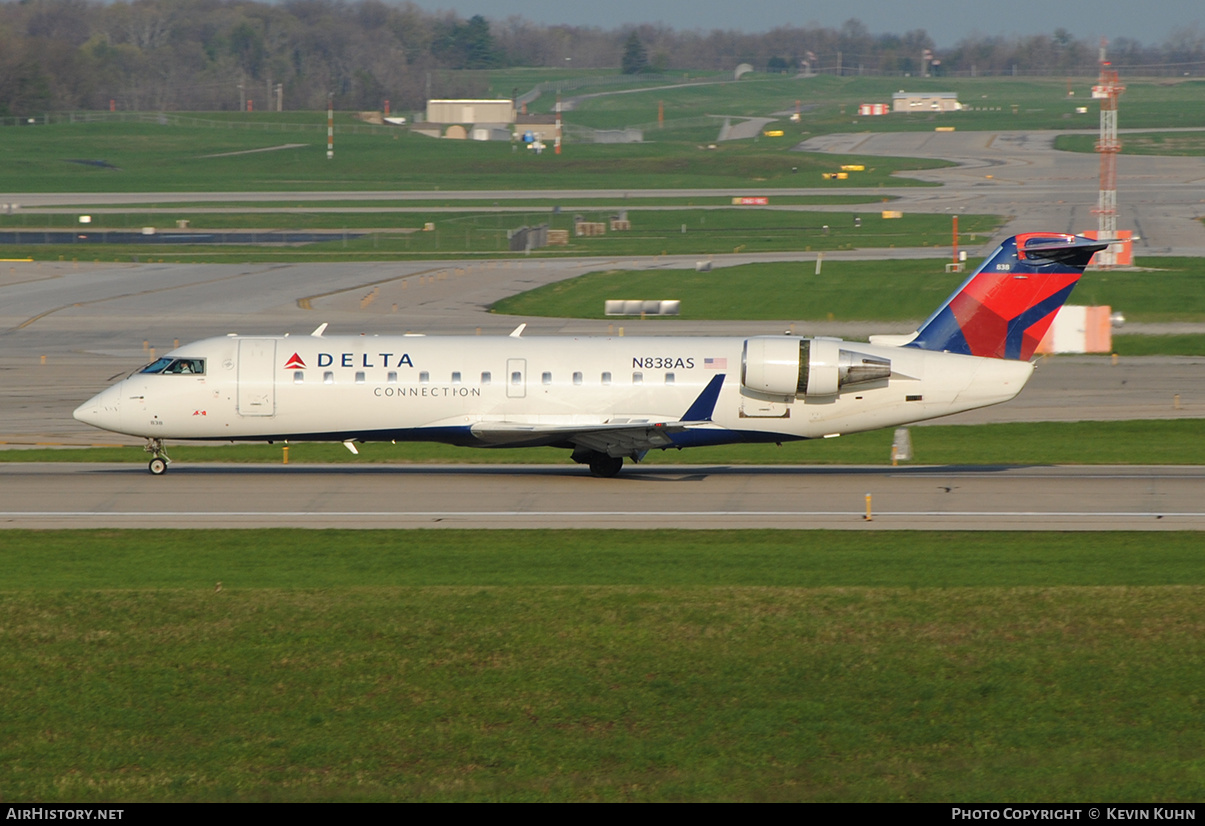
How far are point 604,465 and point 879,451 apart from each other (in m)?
9.25

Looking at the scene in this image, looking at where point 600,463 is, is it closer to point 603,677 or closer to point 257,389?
point 257,389

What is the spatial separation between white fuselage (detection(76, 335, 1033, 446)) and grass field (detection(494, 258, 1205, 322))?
3314cm

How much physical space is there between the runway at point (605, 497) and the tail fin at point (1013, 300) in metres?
3.60

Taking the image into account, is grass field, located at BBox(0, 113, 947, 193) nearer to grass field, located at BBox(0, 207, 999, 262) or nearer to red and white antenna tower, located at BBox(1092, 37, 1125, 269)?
grass field, located at BBox(0, 207, 999, 262)

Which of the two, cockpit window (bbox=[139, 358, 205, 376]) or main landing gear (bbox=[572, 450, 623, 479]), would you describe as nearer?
cockpit window (bbox=[139, 358, 205, 376])

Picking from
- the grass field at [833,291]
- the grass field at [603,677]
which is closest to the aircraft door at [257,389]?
the grass field at [603,677]

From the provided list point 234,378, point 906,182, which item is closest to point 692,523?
point 234,378

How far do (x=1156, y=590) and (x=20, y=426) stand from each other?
35701 mm

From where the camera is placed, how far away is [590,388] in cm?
3431

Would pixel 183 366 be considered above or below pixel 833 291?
above

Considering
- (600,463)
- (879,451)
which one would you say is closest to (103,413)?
(600,463)

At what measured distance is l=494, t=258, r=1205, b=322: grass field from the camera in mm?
68875

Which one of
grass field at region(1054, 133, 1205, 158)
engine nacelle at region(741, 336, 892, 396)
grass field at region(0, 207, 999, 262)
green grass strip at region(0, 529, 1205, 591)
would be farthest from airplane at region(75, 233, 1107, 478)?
grass field at region(1054, 133, 1205, 158)
